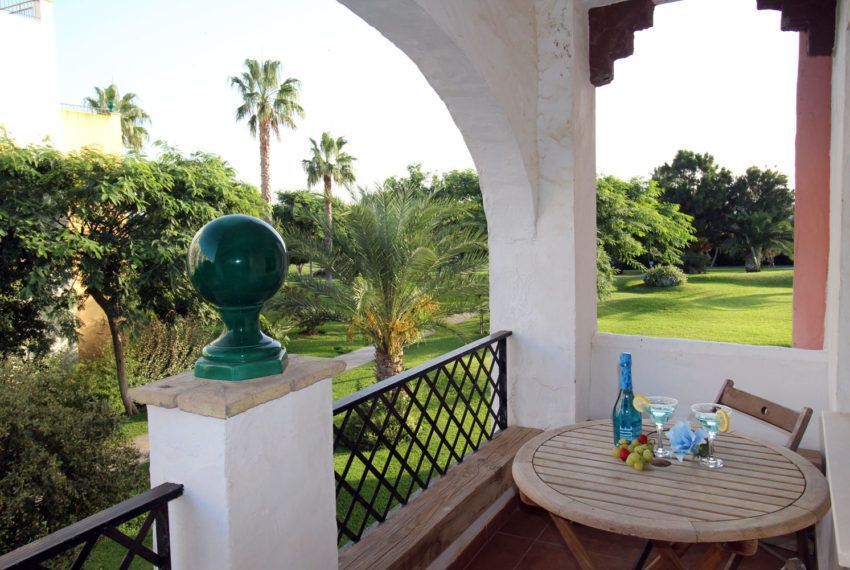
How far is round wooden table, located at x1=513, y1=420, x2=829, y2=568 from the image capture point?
1.68 m

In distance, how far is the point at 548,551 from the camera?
2916 mm

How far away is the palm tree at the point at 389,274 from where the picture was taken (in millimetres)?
7312

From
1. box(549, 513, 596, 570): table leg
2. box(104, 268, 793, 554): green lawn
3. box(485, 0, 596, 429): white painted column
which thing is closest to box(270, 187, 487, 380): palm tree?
box(104, 268, 793, 554): green lawn

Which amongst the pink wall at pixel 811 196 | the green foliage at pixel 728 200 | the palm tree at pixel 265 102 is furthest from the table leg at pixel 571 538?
the green foliage at pixel 728 200

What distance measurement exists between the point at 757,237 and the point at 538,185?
19.7m

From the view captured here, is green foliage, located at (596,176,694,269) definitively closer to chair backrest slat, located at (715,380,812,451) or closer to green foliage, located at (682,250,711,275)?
green foliage, located at (682,250,711,275)

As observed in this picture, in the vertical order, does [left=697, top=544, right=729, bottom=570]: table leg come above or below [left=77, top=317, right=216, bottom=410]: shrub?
above

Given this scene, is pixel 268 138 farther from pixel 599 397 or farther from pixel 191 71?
pixel 599 397

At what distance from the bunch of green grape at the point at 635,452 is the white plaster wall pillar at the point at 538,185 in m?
1.40

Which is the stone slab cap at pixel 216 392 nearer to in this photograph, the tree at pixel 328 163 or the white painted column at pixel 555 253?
the white painted column at pixel 555 253

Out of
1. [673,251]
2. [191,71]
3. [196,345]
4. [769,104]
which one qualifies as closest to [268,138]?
[191,71]

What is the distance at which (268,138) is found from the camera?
19.2 m

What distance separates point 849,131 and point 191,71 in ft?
56.6

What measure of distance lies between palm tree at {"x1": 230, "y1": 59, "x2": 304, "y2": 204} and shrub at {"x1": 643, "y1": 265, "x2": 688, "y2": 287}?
42.2 ft
